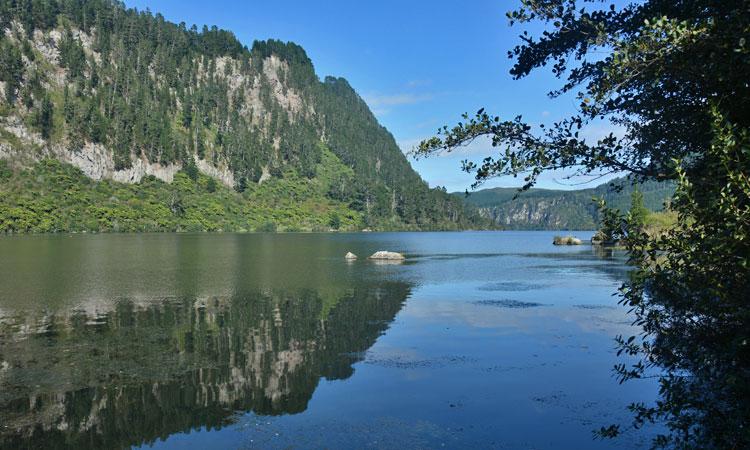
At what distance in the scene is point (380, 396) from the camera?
17141 millimetres

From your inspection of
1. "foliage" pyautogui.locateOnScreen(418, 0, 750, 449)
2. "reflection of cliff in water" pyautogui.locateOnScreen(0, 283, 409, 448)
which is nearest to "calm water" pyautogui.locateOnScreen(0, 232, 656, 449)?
"reflection of cliff in water" pyautogui.locateOnScreen(0, 283, 409, 448)

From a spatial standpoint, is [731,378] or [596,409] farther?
[596,409]

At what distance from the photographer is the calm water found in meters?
14.2

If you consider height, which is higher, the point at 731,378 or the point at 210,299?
the point at 731,378

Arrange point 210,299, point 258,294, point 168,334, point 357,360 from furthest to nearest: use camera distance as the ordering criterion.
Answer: point 258,294 < point 210,299 < point 168,334 < point 357,360

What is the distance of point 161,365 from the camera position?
2050 cm

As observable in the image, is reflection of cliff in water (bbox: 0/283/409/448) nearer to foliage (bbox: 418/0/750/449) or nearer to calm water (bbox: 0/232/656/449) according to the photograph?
calm water (bbox: 0/232/656/449)

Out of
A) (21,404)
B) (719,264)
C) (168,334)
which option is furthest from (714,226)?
(168,334)

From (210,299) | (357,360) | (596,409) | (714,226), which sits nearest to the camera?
(714,226)

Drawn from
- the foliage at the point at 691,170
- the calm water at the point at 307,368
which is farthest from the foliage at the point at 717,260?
the calm water at the point at 307,368

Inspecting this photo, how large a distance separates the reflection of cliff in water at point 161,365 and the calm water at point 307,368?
0.28 feet

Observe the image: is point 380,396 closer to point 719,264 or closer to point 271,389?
point 271,389

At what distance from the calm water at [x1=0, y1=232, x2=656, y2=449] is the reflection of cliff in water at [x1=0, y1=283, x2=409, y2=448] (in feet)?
0.28

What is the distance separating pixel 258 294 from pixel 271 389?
23.7 m
